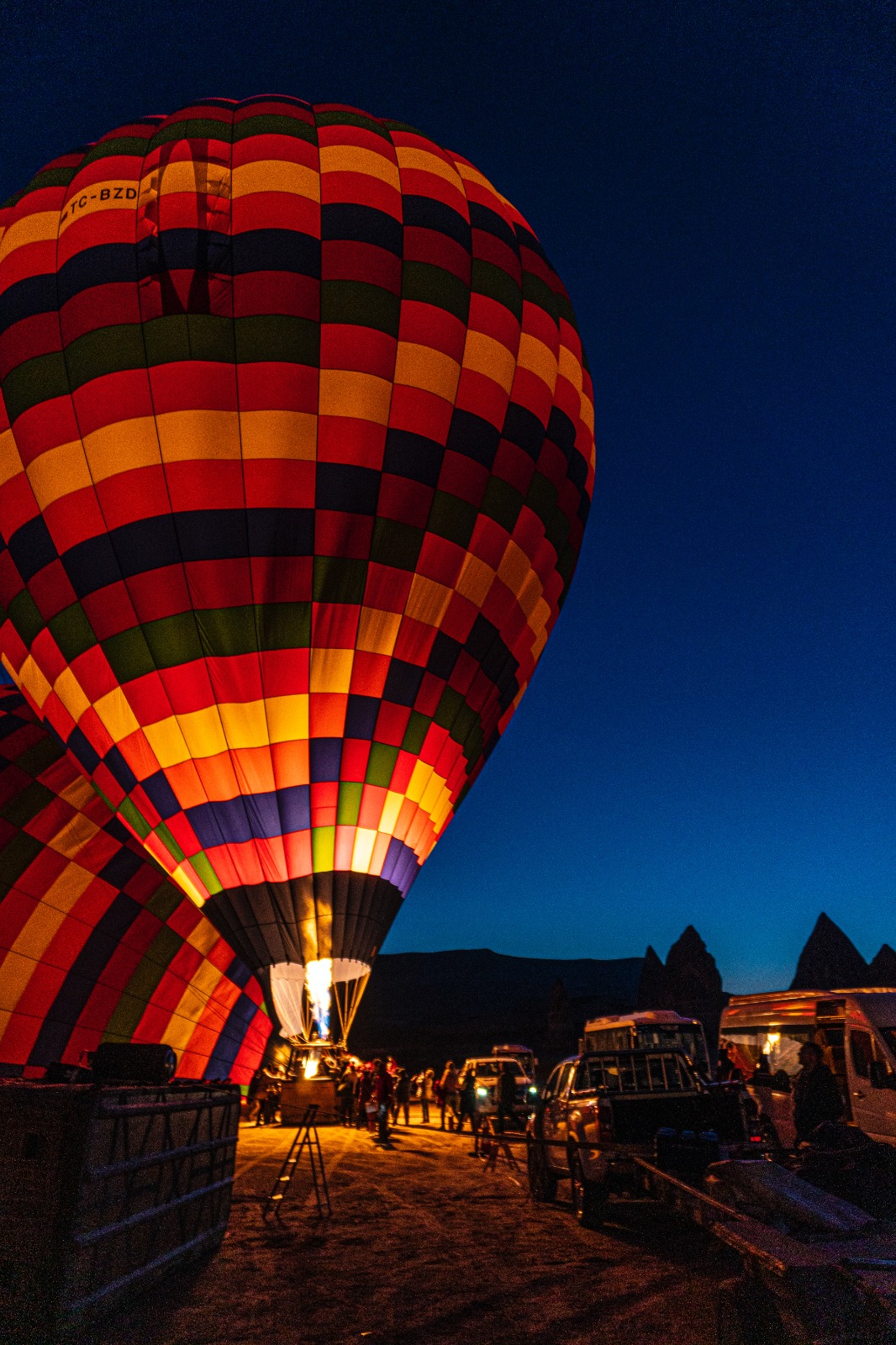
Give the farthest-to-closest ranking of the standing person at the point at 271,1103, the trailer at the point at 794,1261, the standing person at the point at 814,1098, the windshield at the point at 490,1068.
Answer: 1. the windshield at the point at 490,1068
2. the standing person at the point at 271,1103
3. the standing person at the point at 814,1098
4. the trailer at the point at 794,1261

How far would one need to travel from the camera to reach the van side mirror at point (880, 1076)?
7130 millimetres

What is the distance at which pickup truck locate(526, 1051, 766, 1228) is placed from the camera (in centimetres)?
705

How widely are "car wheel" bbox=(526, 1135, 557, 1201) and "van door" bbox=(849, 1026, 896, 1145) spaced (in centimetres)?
297

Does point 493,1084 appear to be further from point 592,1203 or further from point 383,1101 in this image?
point 592,1203

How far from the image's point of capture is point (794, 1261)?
312cm

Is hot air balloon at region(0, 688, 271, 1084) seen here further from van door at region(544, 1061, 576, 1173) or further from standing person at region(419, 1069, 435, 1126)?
standing person at region(419, 1069, 435, 1126)

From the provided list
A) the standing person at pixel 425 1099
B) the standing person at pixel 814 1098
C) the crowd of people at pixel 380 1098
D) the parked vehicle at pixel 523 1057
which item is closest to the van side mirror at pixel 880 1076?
the standing person at pixel 814 1098

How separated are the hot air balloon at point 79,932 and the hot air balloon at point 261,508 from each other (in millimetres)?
2443

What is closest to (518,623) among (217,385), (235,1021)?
(217,385)

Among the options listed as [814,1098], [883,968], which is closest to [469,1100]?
[814,1098]

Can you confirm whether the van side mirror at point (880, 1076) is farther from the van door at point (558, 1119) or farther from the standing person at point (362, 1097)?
the standing person at point (362, 1097)

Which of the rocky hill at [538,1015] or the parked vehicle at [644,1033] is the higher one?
the rocky hill at [538,1015]

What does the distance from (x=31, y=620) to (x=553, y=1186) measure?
854cm

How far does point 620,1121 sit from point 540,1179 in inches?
71.7
